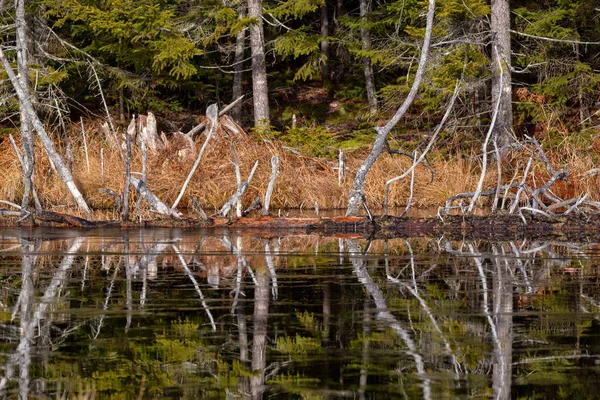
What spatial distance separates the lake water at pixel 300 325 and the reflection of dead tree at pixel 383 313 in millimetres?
19

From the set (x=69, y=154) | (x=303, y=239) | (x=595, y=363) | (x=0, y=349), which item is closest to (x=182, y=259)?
(x=303, y=239)

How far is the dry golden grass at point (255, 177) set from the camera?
20891 mm

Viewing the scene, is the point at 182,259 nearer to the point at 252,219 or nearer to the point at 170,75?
the point at 252,219

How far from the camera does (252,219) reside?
1571 centimetres

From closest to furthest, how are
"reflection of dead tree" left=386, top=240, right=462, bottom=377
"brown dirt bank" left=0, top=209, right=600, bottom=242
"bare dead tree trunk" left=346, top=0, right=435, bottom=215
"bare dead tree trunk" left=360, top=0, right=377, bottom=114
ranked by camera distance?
"reflection of dead tree" left=386, top=240, right=462, bottom=377 < "brown dirt bank" left=0, top=209, right=600, bottom=242 < "bare dead tree trunk" left=346, top=0, right=435, bottom=215 < "bare dead tree trunk" left=360, top=0, right=377, bottom=114

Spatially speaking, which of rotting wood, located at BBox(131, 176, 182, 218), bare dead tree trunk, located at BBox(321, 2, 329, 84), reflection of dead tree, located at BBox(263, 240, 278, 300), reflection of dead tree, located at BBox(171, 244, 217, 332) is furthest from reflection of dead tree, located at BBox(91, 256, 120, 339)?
bare dead tree trunk, located at BBox(321, 2, 329, 84)

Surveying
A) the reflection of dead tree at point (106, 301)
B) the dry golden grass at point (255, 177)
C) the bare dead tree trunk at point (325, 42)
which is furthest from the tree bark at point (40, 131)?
the bare dead tree trunk at point (325, 42)

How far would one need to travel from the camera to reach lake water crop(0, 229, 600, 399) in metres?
5.19

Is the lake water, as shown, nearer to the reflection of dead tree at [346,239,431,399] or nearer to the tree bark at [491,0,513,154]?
the reflection of dead tree at [346,239,431,399]

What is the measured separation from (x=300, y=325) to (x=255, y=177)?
603 inches

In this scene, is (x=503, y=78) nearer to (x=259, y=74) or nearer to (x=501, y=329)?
(x=259, y=74)

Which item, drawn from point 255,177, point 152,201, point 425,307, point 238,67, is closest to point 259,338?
point 425,307

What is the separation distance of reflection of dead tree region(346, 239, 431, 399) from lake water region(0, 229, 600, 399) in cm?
2

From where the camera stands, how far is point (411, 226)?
604 inches
